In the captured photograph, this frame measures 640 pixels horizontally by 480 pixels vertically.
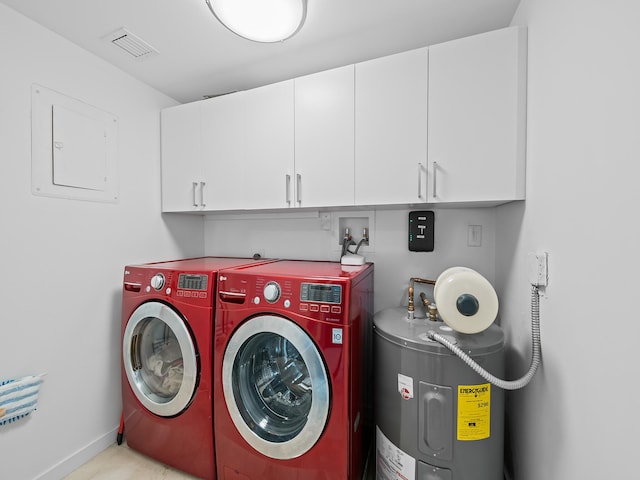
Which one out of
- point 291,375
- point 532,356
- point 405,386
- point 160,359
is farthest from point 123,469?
point 532,356

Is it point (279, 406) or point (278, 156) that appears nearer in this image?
point (279, 406)

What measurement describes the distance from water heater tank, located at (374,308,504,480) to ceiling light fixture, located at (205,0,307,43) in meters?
1.43

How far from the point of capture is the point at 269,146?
5.36 ft

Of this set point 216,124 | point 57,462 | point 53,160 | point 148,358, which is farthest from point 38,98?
point 57,462

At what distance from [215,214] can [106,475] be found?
1.70m

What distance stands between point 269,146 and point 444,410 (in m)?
1.58

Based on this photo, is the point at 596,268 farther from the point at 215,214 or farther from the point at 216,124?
the point at 215,214

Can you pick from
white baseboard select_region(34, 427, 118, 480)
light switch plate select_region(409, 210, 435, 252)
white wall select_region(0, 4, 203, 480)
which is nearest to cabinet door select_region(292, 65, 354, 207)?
light switch plate select_region(409, 210, 435, 252)

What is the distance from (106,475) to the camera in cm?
145

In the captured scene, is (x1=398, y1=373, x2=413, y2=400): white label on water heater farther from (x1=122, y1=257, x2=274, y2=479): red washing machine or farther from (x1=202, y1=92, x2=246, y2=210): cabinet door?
(x1=202, y1=92, x2=246, y2=210): cabinet door

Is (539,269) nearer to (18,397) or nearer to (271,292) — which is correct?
(271,292)

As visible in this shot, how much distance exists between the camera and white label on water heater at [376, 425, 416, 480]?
1.11 m

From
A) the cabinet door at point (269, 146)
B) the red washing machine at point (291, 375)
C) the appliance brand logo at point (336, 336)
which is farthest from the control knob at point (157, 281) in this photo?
the appliance brand logo at point (336, 336)

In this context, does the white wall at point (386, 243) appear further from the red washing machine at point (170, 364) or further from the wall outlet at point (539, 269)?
the red washing machine at point (170, 364)
